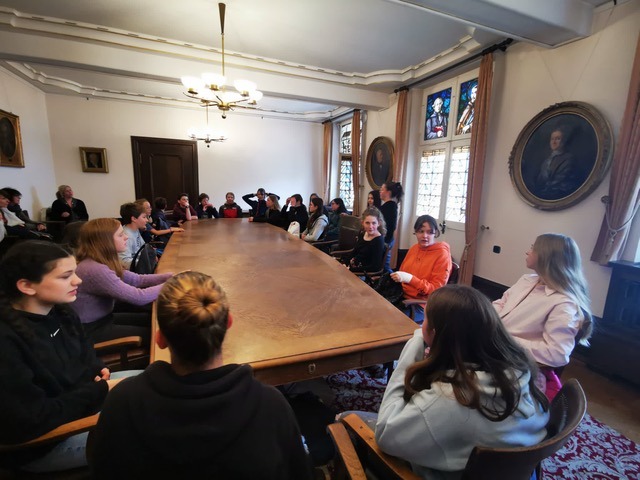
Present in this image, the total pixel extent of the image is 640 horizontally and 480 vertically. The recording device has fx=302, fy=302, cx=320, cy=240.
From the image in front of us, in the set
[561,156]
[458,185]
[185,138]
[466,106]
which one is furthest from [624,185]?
[185,138]

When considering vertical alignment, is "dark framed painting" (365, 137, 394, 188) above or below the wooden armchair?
above

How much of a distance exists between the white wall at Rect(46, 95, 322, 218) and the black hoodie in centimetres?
699

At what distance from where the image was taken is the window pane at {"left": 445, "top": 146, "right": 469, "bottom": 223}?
4133 millimetres

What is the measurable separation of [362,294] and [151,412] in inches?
52.8

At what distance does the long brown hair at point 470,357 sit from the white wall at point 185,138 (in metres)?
7.07

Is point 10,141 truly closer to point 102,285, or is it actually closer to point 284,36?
point 284,36

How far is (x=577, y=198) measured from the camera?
2.71 m

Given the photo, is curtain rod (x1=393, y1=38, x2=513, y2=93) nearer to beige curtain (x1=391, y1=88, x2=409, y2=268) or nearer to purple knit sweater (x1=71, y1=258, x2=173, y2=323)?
beige curtain (x1=391, y1=88, x2=409, y2=268)

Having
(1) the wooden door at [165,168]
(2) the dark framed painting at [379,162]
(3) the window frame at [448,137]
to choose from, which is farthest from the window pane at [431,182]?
(1) the wooden door at [165,168]

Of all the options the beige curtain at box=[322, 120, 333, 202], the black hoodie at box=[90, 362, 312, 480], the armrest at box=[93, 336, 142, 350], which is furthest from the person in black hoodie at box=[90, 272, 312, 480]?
the beige curtain at box=[322, 120, 333, 202]

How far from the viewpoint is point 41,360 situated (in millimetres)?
1006

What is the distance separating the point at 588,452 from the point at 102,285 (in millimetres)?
2737

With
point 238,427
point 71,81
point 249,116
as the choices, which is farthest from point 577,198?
point 71,81

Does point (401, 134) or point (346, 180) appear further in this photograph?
point (346, 180)
